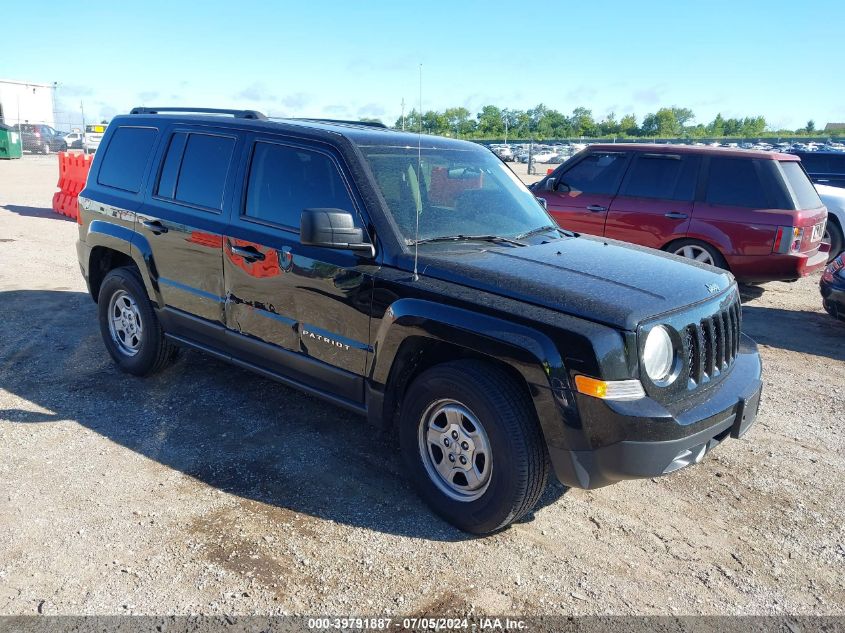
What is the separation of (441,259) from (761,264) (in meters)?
5.64

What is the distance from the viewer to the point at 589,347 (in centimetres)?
301

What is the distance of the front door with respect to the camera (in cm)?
390

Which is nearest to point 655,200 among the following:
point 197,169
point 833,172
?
point 197,169

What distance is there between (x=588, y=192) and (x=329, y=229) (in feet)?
20.1

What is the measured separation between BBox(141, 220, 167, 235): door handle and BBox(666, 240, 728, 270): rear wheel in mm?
5793

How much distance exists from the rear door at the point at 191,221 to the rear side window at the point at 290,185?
0.24m

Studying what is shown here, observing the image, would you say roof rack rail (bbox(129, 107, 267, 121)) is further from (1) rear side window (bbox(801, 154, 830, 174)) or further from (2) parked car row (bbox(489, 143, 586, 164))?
(2) parked car row (bbox(489, 143, 586, 164))

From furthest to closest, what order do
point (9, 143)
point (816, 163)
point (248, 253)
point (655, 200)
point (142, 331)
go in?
point (9, 143)
point (816, 163)
point (655, 200)
point (142, 331)
point (248, 253)

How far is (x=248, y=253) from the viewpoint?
4348mm

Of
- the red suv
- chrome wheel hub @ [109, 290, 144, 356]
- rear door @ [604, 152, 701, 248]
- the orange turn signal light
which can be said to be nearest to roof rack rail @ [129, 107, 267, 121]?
chrome wheel hub @ [109, 290, 144, 356]

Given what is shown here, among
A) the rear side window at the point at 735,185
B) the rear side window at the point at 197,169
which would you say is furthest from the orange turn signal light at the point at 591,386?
the rear side window at the point at 735,185

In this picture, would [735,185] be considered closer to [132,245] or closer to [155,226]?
[155,226]

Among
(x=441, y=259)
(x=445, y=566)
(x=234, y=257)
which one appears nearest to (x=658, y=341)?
(x=441, y=259)

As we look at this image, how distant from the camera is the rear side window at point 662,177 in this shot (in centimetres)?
836
